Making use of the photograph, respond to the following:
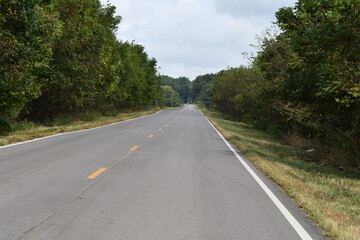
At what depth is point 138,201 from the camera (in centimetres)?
621

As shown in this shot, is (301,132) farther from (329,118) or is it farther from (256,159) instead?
(256,159)

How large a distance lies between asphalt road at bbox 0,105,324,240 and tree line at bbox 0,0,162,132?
247 inches

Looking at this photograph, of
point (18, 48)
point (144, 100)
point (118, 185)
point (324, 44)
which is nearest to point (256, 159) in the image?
point (324, 44)

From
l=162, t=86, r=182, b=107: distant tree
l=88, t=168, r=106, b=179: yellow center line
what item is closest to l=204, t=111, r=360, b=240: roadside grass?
l=88, t=168, r=106, b=179: yellow center line

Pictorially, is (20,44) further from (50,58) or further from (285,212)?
(285,212)

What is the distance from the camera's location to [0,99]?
16.5 meters

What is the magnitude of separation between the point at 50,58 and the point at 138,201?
16014mm

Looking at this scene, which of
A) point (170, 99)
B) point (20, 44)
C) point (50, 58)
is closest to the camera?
point (20, 44)

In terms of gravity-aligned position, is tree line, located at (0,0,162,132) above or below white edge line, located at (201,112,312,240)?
above

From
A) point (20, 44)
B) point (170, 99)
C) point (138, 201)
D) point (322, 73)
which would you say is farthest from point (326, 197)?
point (170, 99)

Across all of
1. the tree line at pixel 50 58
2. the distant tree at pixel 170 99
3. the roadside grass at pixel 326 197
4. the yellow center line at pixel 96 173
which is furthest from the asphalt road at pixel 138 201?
the distant tree at pixel 170 99

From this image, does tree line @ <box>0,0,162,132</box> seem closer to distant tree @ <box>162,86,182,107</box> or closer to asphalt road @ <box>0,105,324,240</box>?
asphalt road @ <box>0,105,324,240</box>

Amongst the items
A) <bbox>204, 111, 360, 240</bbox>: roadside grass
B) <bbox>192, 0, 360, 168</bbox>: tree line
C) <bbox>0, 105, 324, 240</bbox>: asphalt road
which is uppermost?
<bbox>192, 0, 360, 168</bbox>: tree line

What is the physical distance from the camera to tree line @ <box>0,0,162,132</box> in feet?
50.6
